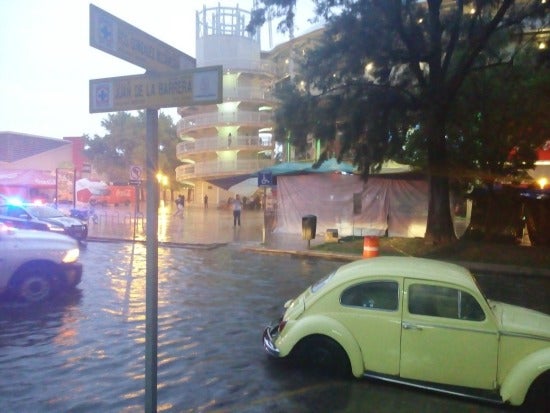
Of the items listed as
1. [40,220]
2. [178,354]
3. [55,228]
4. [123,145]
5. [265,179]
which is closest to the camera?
[178,354]

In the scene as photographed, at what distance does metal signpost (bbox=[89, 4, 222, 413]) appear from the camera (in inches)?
117

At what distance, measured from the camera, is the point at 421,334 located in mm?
5066

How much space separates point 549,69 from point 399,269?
47.0 ft

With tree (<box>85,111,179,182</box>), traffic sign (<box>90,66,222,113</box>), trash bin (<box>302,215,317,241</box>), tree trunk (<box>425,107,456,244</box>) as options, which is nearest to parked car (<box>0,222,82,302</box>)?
traffic sign (<box>90,66,222,113</box>)

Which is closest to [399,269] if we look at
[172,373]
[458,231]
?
[172,373]

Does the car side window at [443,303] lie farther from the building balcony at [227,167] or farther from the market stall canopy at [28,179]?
the building balcony at [227,167]

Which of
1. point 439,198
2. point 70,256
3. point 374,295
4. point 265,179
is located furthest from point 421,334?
point 265,179

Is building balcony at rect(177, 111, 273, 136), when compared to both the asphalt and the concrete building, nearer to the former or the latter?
the concrete building

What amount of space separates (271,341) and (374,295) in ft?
4.36

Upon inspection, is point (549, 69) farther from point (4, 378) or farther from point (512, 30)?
point (4, 378)

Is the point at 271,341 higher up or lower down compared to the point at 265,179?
lower down

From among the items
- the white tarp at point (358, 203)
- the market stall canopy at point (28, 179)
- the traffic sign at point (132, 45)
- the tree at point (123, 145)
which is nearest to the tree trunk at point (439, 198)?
the white tarp at point (358, 203)

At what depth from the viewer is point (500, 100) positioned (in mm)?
16672

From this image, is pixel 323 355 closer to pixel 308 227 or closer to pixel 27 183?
pixel 308 227
